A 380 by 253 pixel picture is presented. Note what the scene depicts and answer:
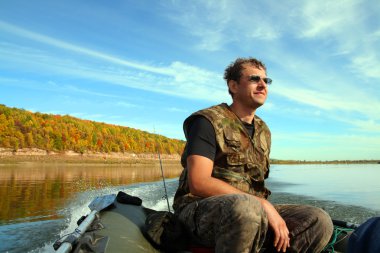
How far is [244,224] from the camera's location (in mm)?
2309

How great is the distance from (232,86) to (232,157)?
81 centimetres

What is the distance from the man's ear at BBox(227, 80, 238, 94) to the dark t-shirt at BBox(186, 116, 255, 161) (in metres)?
0.66

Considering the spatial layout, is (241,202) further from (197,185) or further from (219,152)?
(219,152)

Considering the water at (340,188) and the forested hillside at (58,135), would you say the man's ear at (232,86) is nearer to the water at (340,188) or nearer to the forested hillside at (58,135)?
the water at (340,188)

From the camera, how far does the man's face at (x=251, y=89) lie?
3318mm

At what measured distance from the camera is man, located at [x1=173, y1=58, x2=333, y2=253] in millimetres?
2379

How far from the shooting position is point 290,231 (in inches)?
114

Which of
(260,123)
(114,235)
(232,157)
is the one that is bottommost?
(114,235)

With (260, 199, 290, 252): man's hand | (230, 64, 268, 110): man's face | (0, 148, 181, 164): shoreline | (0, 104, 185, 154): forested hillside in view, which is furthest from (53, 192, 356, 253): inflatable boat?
(0, 148, 181, 164): shoreline

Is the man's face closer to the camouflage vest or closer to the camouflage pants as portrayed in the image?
the camouflage vest

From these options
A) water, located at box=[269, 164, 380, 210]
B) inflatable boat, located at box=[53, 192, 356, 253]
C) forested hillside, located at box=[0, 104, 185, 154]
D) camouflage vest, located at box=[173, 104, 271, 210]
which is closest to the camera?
inflatable boat, located at box=[53, 192, 356, 253]

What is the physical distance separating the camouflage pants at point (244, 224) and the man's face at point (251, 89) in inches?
40.2

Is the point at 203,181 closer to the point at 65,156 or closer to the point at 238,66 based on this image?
the point at 238,66

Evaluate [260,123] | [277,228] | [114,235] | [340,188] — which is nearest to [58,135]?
[340,188]
